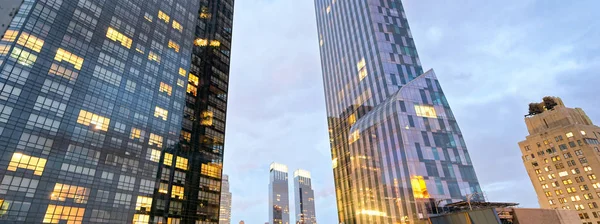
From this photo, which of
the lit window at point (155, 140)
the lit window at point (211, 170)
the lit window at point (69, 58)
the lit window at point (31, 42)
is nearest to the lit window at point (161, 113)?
the lit window at point (155, 140)

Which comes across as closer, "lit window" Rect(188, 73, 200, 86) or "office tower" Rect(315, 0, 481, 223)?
"office tower" Rect(315, 0, 481, 223)

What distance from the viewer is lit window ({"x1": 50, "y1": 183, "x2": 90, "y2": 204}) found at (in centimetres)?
5259

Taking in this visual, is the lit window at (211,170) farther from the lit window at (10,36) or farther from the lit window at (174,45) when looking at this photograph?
the lit window at (10,36)

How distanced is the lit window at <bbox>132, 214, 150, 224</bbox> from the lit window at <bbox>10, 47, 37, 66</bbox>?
115 ft

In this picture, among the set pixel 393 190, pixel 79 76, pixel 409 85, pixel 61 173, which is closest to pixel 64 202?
pixel 61 173

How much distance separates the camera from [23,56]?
5578 cm

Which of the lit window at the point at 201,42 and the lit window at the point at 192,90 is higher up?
the lit window at the point at 201,42

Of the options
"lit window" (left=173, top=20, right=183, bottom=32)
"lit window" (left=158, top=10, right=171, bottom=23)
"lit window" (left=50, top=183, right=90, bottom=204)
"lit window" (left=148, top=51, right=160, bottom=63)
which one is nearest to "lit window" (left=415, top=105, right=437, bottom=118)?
"lit window" (left=50, top=183, right=90, bottom=204)

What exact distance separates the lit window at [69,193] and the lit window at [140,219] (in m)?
9.92

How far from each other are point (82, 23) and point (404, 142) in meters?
72.4

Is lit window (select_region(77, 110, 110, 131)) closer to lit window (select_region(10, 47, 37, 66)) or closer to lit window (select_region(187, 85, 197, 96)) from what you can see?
lit window (select_region(10, 47, 37, 66))

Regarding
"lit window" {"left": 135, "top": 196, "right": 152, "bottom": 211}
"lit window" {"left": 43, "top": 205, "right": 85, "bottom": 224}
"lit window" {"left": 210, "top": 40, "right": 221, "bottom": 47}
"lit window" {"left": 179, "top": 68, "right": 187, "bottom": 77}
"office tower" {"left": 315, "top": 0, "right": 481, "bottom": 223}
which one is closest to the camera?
"office tower" {"left": 315, "top": 0, "right": 481, "bottom": 223}

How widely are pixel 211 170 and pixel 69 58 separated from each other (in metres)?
41.0

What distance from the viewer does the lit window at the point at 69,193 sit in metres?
52.6
